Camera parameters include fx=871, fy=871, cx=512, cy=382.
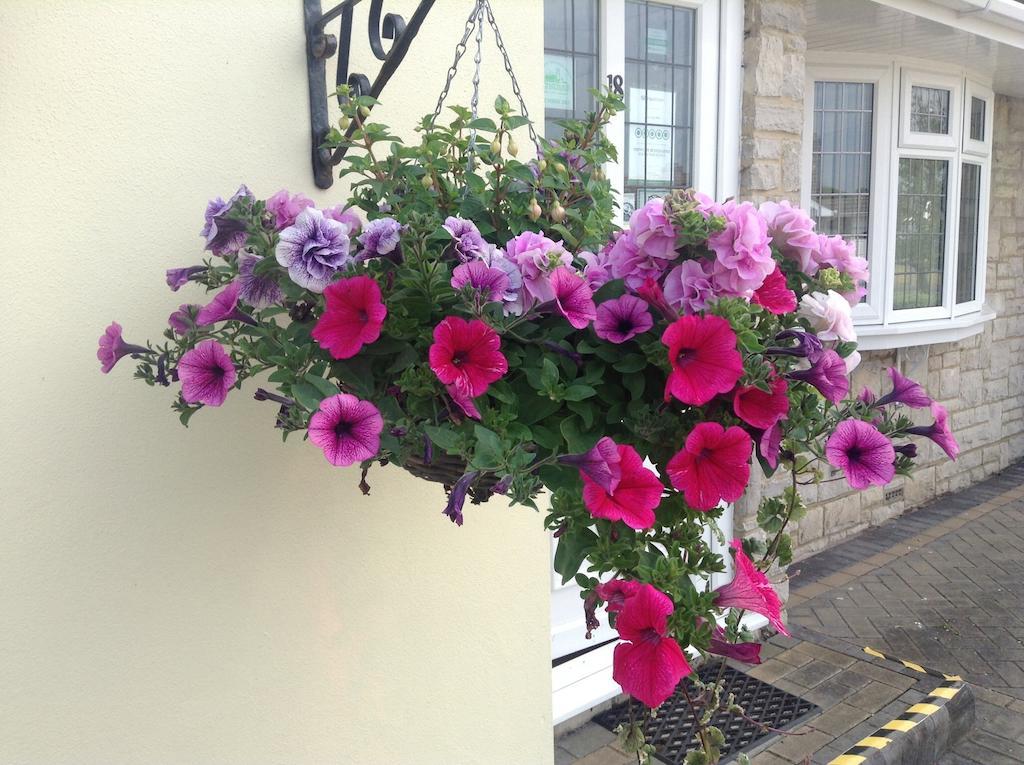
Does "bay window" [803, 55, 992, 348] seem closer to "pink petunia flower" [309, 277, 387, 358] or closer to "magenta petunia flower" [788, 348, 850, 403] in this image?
"magenta petunia flower" [788, 348, 850, 403]

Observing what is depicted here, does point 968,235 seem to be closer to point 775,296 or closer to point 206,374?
point 775,296

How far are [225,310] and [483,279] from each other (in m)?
0.38

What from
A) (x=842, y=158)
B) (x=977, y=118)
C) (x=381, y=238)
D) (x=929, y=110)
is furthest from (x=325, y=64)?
(x=977, y=118)

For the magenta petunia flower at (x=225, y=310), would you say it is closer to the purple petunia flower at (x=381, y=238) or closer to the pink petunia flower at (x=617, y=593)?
the purple petunia flower at (x=381, y=238)

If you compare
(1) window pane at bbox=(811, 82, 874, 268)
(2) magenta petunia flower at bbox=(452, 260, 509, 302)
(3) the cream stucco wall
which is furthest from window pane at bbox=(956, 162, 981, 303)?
(2) magenta petunia flower at bbox=(452, 260, 509, 302)

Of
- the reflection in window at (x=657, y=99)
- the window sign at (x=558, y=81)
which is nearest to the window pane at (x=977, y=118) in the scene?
the reflection in window at (x=657, y=99)

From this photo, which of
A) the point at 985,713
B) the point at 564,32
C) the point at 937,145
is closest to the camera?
the point at 564,32

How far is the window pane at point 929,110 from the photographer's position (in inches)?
227

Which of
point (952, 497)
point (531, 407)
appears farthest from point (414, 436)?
point (952, 497)

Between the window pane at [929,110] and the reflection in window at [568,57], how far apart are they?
10.7 ft

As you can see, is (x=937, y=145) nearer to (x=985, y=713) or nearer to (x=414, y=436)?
(x=985, y=713)

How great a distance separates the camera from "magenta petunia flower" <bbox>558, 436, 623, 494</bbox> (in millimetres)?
1028

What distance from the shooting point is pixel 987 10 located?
4.79m

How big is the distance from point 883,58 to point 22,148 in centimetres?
542
